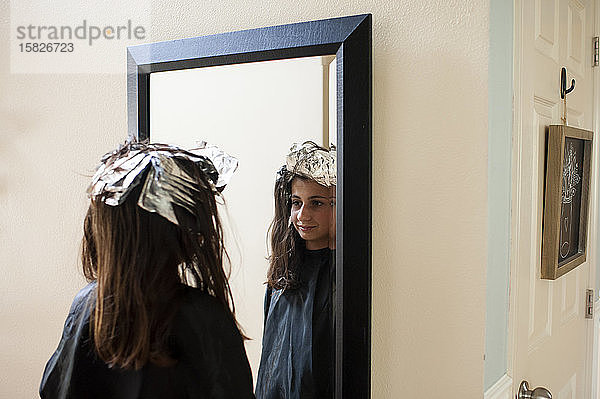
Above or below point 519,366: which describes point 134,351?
above

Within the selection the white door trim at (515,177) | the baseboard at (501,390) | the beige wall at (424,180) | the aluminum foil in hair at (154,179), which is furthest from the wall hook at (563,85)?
the aluminum foil in hair at (154,179)

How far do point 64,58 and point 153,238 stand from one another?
0.95 m

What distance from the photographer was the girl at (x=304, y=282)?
Answer: 4.54 ft

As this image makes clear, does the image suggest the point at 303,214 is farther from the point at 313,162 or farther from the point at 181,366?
the point at 181,366

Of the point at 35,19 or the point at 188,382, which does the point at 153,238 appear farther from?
the point at 35,19

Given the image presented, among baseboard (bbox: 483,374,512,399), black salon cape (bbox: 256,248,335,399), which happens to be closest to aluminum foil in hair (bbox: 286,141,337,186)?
black salon cape (bbox: 256,248,335,399)

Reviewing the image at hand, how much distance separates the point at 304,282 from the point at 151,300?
1.37 feet

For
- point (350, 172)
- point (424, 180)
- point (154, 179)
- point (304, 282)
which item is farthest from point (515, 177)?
point (154, 179)

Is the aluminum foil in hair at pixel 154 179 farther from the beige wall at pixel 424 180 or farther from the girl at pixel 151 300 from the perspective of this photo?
the beige wall at pixel 424 180

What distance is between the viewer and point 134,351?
1.03m

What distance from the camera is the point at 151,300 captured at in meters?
1.05

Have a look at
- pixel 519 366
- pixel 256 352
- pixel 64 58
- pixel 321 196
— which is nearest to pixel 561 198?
pixel 519 366

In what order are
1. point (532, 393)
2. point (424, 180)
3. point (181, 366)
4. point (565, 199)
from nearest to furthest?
point (181, 366) → point (424, 180) → point (532, 393) → point (565, 199)

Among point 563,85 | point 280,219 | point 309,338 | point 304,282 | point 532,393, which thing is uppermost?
point 563,85
